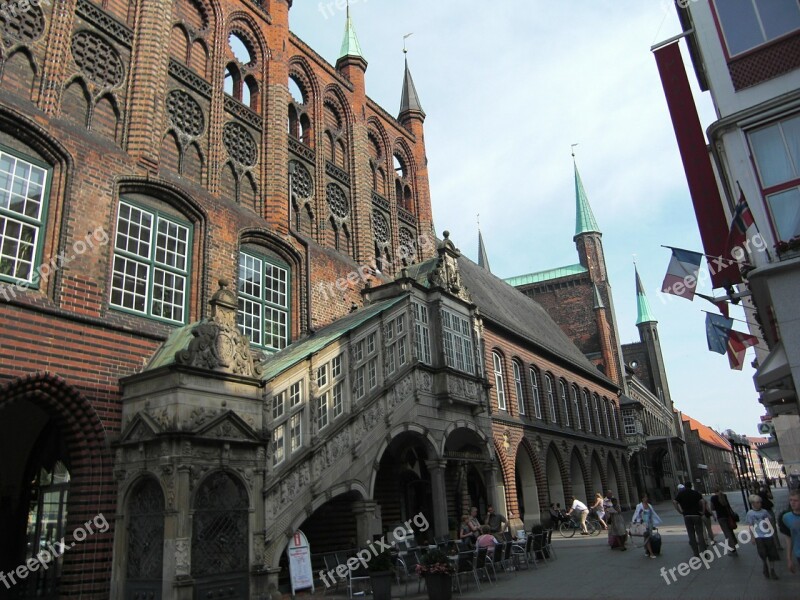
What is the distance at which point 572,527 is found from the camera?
90.7ft

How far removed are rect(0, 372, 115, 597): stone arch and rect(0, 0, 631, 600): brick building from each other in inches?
1.3

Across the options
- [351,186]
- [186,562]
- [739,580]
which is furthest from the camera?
[351,186]

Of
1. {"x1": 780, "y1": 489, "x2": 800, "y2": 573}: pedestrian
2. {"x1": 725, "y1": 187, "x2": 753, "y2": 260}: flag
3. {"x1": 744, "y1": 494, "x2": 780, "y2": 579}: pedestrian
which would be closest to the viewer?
{"x1": 780, "y1": 489, "x2": 800, "y2": 573}: pedestrian

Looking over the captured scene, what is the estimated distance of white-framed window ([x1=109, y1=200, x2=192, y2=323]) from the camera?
41.3 feet

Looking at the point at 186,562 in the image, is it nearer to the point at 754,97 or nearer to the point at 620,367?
the point at 754,97

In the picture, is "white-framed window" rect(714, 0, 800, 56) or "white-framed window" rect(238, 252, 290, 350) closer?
"white-framed window" rect(714, 0, 800, 56)

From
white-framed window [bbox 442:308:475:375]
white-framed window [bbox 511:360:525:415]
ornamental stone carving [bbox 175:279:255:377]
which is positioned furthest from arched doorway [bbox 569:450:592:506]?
ornamental stone carving [bbox 175:279:255:377]

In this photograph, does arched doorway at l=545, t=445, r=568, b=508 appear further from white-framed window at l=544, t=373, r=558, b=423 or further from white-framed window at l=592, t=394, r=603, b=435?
white-framed window at l=592, t=394, r=603, b=435

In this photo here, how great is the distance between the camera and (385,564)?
10688 millimetres

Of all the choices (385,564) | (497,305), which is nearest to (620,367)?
(497,305)

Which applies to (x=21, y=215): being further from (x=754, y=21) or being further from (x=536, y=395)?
(x=536, y=395)

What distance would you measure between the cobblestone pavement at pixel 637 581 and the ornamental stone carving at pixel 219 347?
4.55 m

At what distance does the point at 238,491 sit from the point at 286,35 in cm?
1395

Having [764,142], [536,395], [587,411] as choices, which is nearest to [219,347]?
[764,142]
